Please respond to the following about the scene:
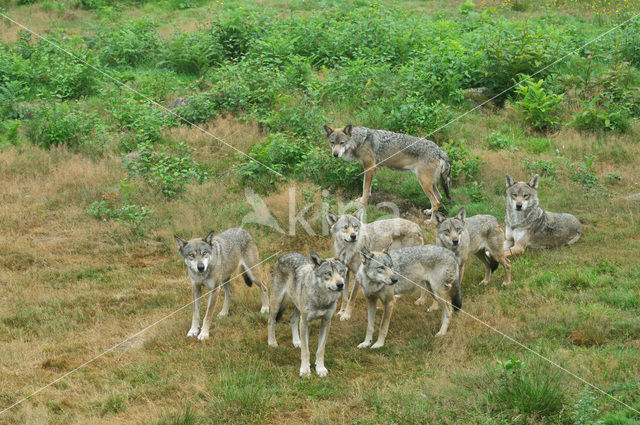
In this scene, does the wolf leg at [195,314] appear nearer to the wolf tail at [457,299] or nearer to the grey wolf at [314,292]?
the grey wolf at [314,292]

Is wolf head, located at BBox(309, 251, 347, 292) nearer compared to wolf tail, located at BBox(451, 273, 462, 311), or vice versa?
wolf head, located at BBox(309, 251, 347, 292)

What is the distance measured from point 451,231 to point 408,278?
1.35 m

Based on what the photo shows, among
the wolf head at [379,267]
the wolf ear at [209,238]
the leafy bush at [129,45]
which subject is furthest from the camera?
the leafy bush at [129,45]

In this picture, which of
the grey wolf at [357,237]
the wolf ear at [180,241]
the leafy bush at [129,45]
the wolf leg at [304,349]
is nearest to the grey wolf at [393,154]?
the grey wolf at [357,237]

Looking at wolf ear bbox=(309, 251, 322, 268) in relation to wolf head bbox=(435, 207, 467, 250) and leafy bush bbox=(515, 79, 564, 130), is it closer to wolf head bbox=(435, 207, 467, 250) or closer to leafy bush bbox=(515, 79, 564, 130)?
wolf head bbox=(435, 207, 467, 250)

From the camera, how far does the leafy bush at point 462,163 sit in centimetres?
1644

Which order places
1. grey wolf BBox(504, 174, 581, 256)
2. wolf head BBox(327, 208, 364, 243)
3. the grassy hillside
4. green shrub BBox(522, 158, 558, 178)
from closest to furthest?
the grassy hillside
wolf head BBox(327, 208, 364, 243)
grey wolf BBox(504, 174, 581, 256)
green shrub BBox(522, 158, 558, 178)

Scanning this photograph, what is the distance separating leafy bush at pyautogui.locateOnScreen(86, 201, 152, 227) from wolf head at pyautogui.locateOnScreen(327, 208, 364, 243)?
578cm

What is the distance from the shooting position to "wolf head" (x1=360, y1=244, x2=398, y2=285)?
10084mm

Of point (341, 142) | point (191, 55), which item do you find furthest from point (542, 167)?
point (191, 55)

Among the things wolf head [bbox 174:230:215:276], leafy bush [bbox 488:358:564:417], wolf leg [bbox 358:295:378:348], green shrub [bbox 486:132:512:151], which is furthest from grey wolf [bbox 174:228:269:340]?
green shrub [bbox 486:132:512:151]

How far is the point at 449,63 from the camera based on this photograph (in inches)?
817

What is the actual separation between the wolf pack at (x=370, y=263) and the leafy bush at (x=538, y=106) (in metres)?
5.71

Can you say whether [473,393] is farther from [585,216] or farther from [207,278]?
[585,216]
